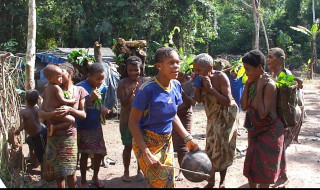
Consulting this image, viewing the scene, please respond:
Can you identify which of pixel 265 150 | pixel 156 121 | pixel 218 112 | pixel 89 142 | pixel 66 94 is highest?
pixel 66 94

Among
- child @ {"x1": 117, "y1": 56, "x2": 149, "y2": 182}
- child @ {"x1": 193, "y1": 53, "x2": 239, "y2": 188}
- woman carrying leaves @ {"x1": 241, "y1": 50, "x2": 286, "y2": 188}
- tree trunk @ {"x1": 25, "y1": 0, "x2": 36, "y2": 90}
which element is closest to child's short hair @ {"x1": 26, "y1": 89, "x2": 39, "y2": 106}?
tree trunk @ {"x1": 25, "y1": 0, "x2": 36, "y2": 90}

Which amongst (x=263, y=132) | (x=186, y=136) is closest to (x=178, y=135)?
(x=263, y=132)

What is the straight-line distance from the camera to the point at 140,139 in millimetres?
3016

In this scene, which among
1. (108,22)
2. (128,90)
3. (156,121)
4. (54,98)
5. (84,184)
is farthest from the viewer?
(108,22)

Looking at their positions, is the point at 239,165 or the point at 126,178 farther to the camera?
the point at 239,165

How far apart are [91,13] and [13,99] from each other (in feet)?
41.3

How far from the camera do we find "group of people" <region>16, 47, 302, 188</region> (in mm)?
3076

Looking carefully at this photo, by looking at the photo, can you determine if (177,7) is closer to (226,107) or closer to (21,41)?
(21,41)

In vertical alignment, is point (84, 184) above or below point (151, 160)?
below

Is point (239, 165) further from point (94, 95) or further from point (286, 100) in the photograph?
point (94, 95)

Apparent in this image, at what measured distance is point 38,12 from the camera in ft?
58.9

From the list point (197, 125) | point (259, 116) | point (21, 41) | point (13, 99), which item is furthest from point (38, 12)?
point (259, 116)

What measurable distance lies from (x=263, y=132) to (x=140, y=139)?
1.37m

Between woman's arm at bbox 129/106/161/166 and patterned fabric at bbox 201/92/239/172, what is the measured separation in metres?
1.51
